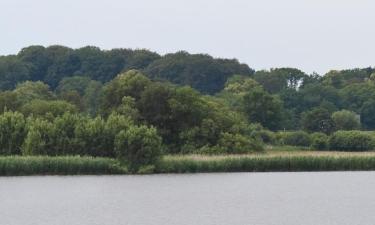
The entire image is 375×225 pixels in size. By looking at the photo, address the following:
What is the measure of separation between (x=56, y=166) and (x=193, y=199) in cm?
1435

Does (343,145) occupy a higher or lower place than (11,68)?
lower

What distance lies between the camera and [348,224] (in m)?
31.3

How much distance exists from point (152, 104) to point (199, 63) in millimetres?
74735

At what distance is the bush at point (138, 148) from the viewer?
53.3 metres

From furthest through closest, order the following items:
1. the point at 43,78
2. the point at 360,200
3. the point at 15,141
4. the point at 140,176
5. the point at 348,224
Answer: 1. the point at 43,78
2. the point at 15,141
3. the point at 140,176
4. the point at 360,200
5. the point at 348,224

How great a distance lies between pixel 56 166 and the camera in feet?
172

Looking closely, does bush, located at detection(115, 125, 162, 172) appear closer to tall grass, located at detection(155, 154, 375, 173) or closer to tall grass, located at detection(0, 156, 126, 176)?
tall grass, located at detection(0, 156, 126, 176)

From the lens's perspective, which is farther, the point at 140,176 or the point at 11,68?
the point at 11,68

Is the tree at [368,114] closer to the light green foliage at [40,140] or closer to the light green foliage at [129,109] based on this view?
the light green foliage at [129,109]

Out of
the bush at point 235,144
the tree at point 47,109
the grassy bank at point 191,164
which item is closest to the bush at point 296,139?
the bush at point 235,144

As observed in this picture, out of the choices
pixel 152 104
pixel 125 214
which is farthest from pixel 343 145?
pixel 125 214

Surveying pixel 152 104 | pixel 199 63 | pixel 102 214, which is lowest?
pixel 102 214

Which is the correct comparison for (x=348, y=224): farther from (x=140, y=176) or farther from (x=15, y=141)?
(x=15, y=141)

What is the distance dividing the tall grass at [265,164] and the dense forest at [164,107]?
5.79 feet
